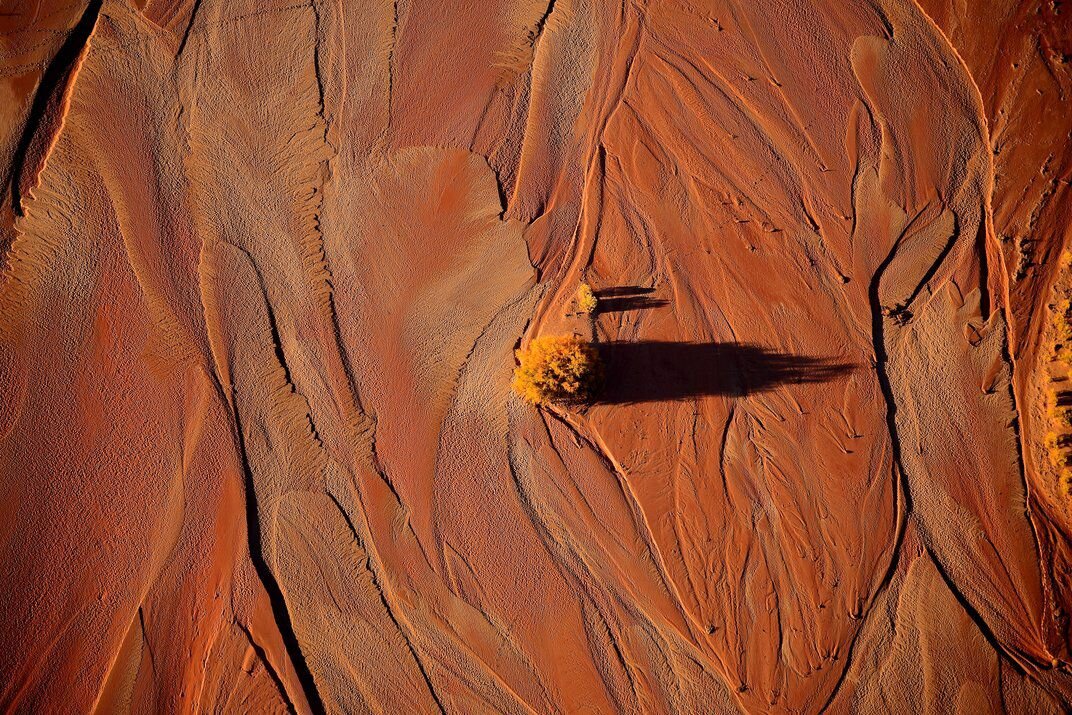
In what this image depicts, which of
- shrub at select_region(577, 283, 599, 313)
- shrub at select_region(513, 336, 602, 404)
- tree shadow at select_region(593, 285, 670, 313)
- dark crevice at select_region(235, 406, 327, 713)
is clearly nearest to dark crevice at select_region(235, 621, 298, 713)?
dark crevice at select_region(235, 406, 327, 713)

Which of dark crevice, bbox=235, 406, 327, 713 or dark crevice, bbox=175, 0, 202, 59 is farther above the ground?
dark crevice, bbox=175, 0, 202, 59

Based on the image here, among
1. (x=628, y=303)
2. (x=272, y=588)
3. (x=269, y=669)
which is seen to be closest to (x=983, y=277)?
(x=628, y=303)

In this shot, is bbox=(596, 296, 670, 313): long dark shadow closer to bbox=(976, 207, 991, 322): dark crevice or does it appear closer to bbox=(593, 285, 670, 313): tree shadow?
bbox=(593, 285, 670, 313): tree shadow

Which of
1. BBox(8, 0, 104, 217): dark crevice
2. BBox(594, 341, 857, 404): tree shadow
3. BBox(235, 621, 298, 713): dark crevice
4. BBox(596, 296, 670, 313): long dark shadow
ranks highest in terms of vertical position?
BBox(8, 0, 104, 217): dark crevice

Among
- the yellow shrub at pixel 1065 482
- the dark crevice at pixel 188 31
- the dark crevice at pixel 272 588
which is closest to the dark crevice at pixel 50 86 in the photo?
the dark crevice at pixel 188 31

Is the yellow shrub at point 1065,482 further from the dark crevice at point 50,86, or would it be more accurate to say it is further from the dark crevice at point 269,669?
the dark crevice at point 50,86

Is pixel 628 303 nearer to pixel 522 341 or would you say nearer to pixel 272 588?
pixel 522 341

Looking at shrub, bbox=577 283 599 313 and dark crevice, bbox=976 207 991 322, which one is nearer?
shrub, bbox=577 283 599 313

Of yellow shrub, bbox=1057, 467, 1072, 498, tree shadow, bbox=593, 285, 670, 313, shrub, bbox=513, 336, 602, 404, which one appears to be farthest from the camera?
tree shadow, bbox=593, 285, 670, 313
